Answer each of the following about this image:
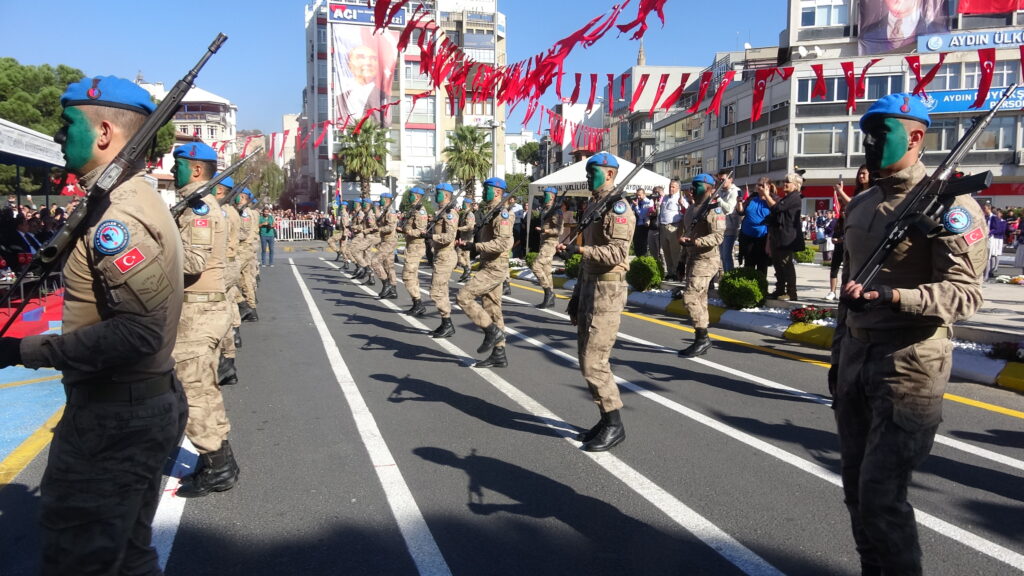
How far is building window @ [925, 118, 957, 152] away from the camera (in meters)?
45.7

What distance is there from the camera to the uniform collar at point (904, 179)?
9.89ft

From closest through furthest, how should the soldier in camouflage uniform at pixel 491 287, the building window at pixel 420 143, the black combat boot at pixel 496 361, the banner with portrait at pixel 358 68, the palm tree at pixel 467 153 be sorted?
the black combat boot at pixel 496 361 < the soldier in camouflage uniform at pixel 491 287 < the banner with portrait at pixel 358 68 < the palm tree at pixel 467 153 < the building window at pixel 420 143

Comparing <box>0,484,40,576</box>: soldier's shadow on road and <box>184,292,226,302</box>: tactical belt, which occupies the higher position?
<box>184,292,226,302</box>: tactical belt

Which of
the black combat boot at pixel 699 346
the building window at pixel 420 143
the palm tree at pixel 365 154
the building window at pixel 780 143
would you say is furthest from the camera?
the building window at pixel 420 143

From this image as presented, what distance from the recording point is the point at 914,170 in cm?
303

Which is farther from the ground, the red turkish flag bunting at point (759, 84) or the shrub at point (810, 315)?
the red turkish flag bunting at point (759, 84)

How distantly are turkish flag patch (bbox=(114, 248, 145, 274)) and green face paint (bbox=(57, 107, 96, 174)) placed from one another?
45cm

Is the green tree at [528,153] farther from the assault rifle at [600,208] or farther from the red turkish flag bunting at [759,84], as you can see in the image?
the assault rifle at [600,208]

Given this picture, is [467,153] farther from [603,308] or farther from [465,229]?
[603,308]

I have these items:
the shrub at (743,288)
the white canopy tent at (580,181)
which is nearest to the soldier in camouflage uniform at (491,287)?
the shrub at (743,288)

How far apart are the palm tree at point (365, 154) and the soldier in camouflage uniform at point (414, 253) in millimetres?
43099

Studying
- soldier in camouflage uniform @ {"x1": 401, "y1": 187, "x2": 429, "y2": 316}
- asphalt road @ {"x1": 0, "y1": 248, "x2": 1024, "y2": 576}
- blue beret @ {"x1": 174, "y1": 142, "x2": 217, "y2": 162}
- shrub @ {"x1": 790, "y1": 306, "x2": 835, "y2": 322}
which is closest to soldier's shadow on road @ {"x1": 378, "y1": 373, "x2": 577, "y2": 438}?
asphalt road @ {"x1": 0, "y1": 248, "x2": 1024, "y2": 576}

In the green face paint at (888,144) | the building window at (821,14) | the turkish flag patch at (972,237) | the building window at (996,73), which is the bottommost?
the turkish flag patch at (972,237)

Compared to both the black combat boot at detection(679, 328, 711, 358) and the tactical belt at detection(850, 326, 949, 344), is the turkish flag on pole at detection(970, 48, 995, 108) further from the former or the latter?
the tactical belt at detection(850, 326, 949, 344)
